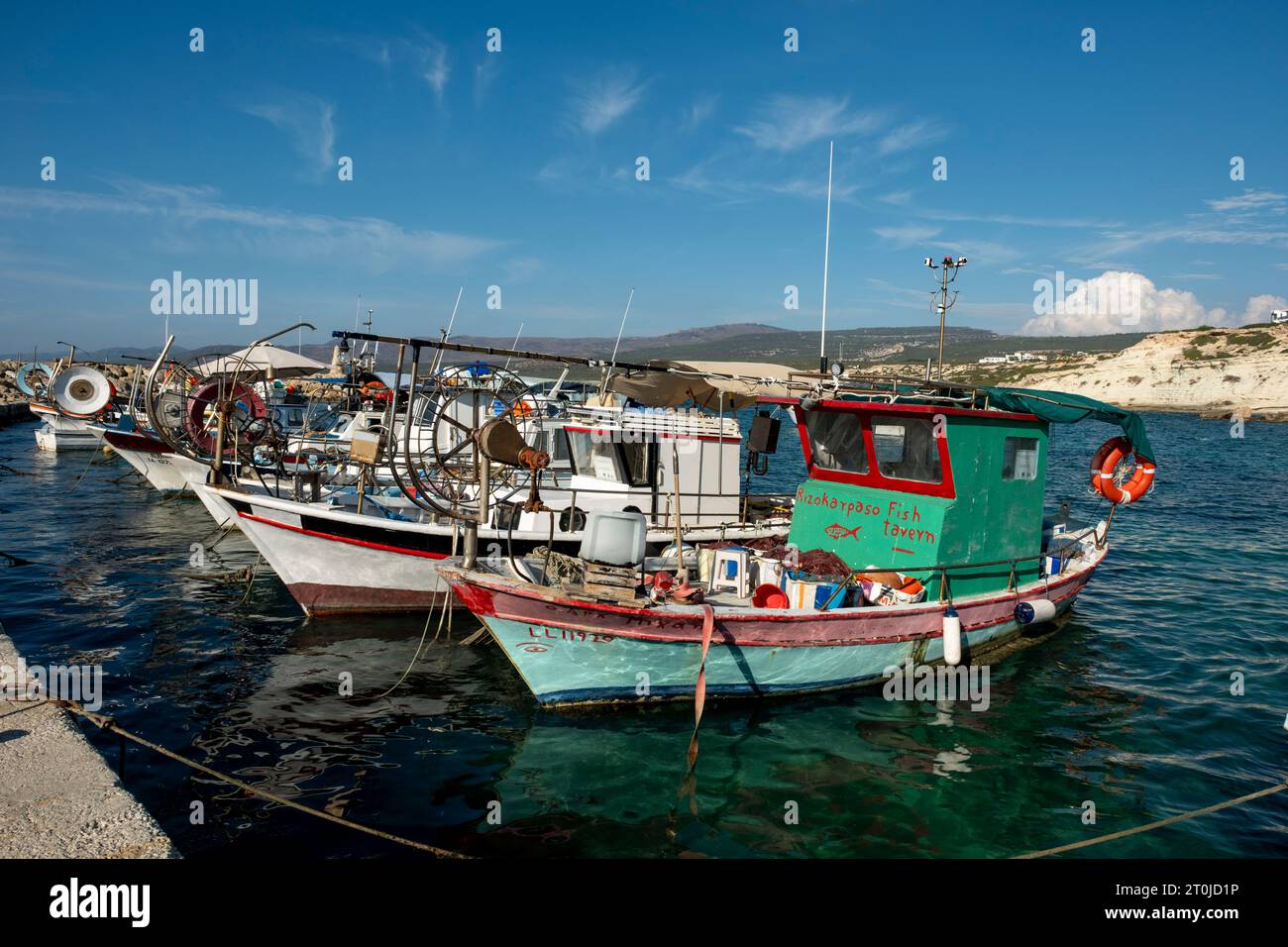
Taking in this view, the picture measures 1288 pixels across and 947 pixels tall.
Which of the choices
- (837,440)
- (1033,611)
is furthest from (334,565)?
(1033,611)

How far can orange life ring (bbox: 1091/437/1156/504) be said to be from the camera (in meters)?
13.8

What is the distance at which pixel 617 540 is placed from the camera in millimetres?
9898

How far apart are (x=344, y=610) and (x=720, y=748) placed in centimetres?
856

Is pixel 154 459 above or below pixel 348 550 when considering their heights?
above

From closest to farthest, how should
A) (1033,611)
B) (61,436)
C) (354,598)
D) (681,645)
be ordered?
(681,645) → (1033,611) → (354,598) → (61,436)

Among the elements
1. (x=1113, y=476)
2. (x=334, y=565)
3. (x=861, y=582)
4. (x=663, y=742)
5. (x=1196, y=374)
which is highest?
(x=1196, y=374)

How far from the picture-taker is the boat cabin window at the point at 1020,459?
11.9 m

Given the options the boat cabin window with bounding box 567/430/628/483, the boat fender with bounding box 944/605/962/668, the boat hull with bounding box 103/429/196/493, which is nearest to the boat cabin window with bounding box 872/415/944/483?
the boat fender with bounding box 944/605/962/668

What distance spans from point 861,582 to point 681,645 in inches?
125

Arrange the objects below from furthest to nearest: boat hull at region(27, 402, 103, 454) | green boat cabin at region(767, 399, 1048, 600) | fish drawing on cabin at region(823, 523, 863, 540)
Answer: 1. boat hull at region(27, 402, 103, 454)
2. fish drawing on cabin at region(823, 523, 863, 540)
3. green boat cabin at region(767, 399, 1048, 600)

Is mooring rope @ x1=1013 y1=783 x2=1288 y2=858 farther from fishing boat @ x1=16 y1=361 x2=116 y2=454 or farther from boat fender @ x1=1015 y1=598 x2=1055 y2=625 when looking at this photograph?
fishing boat @ x1=16 y1=361 x2=116 y2=454

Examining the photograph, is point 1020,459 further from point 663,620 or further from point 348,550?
point 348,550

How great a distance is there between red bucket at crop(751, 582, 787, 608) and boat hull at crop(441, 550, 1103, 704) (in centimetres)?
75
